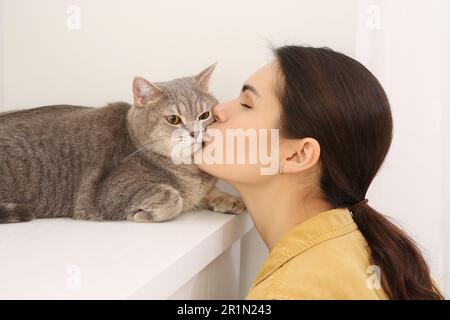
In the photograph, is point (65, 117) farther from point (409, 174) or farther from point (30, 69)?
point (409, 174)

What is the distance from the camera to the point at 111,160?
138 centimetres

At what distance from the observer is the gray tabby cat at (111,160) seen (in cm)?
131

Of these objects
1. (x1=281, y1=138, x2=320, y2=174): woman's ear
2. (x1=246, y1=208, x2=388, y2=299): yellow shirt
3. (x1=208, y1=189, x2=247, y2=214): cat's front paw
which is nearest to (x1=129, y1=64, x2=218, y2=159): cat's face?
(x1=208, y1=189, x2=247, y2=214): cat's front paw

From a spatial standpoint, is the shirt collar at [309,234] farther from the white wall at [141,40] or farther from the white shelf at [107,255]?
the white wall at [141,40]

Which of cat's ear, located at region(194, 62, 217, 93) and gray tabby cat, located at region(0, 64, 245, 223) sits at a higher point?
cat's ear, located at region(194, 62, 217, 93)

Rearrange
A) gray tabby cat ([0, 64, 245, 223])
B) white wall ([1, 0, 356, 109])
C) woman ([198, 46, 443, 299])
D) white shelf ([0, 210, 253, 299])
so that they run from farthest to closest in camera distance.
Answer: white wall ([1, 0, 356, 109]) < gray tabby cat ([0, 64, 245, 223]) < woman ([198, 46, 443, 299]) < white shelf ([0, 210, 253, 299])

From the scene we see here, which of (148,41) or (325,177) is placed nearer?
(325,177)

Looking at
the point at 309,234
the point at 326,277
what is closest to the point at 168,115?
the point at 309,234

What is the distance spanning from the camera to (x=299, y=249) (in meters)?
1.01

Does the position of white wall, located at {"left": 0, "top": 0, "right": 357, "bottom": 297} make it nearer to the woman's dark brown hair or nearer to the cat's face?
the cat's face

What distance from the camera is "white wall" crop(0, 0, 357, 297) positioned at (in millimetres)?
Answer: 1478

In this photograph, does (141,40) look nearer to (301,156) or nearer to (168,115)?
(168,115)

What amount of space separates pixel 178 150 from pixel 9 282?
1.90ft

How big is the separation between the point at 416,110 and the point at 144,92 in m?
0.72
